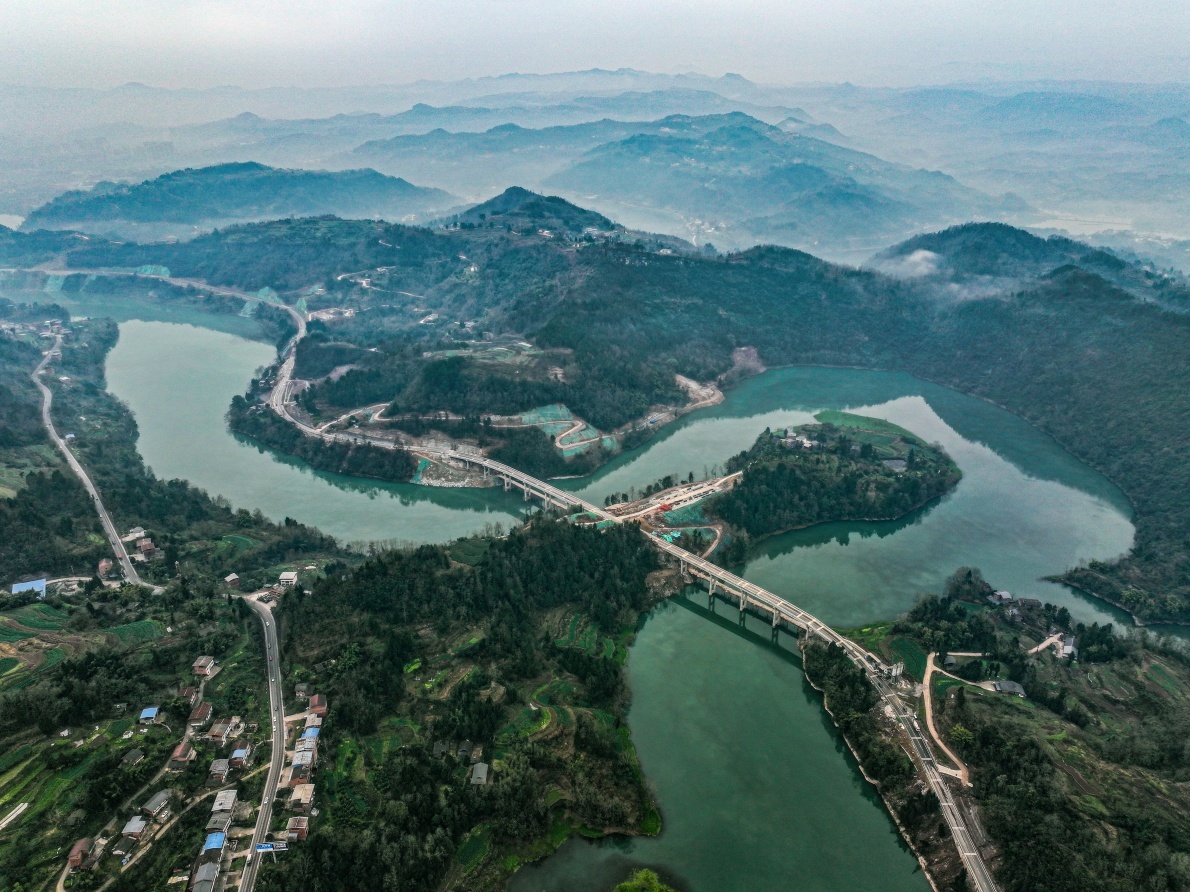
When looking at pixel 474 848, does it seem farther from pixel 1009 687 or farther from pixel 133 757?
pixel 1009 687

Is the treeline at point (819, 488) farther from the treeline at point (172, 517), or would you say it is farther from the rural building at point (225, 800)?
the rural building at point (225, 800)

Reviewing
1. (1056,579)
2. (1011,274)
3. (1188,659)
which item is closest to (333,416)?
(1056,579)

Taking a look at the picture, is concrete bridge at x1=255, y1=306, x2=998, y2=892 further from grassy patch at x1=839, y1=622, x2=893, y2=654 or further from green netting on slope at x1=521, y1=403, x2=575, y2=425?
green netting on slope at x1=521, y1=403, x2=575, y2=425

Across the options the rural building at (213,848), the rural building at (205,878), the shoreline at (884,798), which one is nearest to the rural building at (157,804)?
the rural building at (213,848)

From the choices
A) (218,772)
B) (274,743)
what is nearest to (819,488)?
(274,743)

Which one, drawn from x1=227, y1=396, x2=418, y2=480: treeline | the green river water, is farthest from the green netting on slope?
x1=227, y1=396, x2=418, y2=480: treeline

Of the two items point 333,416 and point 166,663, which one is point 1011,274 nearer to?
point 333,416

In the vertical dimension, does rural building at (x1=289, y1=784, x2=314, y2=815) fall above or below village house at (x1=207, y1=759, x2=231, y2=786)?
below
